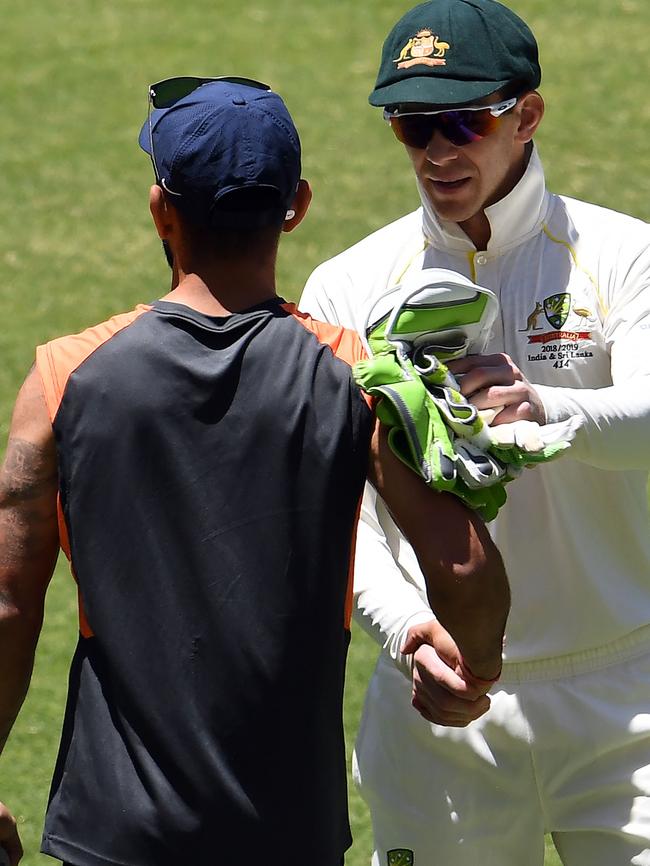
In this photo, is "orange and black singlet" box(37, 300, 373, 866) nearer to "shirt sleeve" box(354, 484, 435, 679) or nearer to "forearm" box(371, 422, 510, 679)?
"forearm" box(371, 422, 510, 679)

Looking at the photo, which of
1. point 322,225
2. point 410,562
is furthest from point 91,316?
point 410,562

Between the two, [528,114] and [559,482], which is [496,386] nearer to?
[559,482]

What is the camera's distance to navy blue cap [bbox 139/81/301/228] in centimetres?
295

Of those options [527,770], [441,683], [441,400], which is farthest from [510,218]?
[527,770]

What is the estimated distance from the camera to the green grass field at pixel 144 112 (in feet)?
30.6

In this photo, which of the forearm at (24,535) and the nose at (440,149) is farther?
the nose at (440,149)

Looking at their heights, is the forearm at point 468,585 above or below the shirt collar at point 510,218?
below

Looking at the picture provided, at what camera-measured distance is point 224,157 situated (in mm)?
2951

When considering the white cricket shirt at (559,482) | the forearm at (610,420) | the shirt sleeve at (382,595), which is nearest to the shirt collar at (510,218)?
the white cricket shirt at (559,482)

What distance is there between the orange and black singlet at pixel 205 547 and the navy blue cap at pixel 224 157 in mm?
176

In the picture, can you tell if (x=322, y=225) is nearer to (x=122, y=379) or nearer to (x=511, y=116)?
(x=511, y=116)

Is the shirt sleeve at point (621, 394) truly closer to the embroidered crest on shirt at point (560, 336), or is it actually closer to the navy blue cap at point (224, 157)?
the embroidered crest on shirt at point (560, 336)

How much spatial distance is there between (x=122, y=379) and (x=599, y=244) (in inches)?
52.1

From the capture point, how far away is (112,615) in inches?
116
